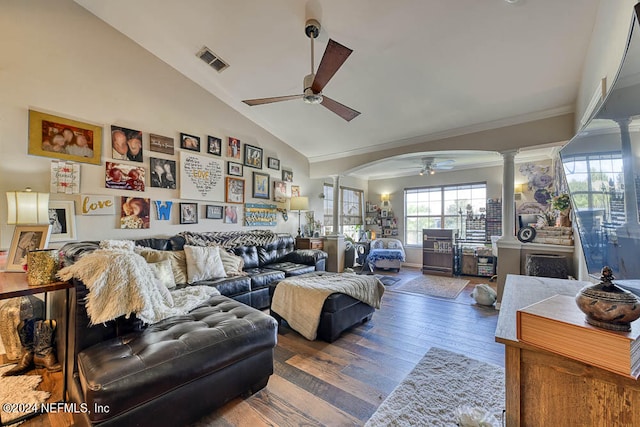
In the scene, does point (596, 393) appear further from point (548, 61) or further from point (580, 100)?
point (580, 100)

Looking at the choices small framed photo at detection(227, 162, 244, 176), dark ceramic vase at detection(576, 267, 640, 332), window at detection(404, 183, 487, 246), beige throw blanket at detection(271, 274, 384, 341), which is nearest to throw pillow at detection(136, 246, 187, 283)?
beige throw blanket at detection(271, 274, 384, 341)

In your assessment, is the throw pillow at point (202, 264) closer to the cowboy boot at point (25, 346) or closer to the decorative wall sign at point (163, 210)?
the decorative wall sign at point (163, 210)

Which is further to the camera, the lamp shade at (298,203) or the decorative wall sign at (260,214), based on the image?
the lamp shade at (298,203)

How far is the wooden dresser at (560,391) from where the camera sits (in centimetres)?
57

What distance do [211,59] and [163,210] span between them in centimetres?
206

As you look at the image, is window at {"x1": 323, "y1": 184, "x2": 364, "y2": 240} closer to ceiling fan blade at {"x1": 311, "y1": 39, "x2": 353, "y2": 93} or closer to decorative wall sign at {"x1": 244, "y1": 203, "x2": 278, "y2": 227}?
decorative wall sign at {"x1": 244, "y1": 203, "x2": 278, "y2": 227}

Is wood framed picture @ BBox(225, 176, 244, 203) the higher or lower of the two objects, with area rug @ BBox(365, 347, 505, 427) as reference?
higher

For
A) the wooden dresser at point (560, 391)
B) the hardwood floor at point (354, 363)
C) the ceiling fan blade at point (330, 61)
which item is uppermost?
the ceiling fan blade at point (330, 61)

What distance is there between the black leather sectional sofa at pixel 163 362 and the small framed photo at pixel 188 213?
172 centimetres

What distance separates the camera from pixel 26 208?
2.16 m

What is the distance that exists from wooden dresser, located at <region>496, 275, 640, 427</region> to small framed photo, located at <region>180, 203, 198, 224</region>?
12.5 feet

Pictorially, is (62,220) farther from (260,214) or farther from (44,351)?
(260,214)

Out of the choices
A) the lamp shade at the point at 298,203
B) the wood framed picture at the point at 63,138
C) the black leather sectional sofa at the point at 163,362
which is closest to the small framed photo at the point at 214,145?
the wood framed picture at the point at 63,138

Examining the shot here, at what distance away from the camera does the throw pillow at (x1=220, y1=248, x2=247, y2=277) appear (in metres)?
3.35
